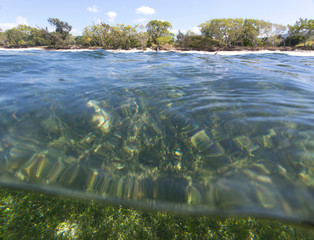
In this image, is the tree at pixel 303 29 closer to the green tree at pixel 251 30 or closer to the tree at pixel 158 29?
the green tree at pixel 251 30

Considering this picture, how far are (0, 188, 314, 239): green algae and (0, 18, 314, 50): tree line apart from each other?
104ft

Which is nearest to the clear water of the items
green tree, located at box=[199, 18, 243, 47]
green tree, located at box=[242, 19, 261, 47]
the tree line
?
the tree line

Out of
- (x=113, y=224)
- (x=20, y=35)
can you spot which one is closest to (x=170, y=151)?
(x=113, y=224)

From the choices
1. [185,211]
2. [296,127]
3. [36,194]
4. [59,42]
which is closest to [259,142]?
[296,127]

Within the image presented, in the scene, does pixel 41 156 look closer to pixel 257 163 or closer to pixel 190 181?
pixel 190 181

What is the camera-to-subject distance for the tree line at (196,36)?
1228 inches

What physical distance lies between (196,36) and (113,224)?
135ft

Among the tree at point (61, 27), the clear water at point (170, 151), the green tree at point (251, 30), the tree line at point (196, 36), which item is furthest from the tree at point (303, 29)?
the tree at point (61, 27)

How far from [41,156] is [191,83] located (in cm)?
379

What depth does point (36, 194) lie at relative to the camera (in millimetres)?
1506

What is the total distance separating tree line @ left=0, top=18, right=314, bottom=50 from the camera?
3119cm

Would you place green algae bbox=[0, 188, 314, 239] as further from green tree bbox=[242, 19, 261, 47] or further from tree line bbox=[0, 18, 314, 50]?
green tree bbox=[242, 19, 261, 47]

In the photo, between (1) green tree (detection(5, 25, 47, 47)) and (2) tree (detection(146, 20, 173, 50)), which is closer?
(2) tree (detection(146, 20, 173, 50))

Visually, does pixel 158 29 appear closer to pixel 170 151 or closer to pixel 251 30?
pixel 251 30
